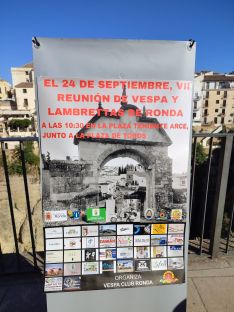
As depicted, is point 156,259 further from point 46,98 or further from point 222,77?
point 222,77

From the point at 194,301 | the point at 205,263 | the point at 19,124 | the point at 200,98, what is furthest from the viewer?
the point at 200,98

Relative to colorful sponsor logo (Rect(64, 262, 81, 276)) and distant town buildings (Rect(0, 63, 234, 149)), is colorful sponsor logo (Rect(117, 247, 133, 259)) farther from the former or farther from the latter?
distant town buildings (Rect(0, 63, 234, 149))

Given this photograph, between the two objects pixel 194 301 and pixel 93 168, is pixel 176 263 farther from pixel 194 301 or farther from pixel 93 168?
pixel 93 168

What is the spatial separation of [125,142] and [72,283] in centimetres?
134

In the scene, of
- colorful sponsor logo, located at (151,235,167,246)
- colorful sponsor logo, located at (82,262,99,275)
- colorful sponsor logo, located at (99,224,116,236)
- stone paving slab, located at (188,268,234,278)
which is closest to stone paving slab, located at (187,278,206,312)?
stone paving slab, located at (188,268,234,278)

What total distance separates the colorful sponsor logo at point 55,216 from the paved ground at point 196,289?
1.15 metres

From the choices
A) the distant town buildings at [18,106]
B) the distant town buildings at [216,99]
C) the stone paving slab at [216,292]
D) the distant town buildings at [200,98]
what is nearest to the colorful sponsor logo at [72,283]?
the stone paving slab at [216,292]

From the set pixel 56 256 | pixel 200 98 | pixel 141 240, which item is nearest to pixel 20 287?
pixel 56 256

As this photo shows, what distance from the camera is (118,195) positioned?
1911 mm

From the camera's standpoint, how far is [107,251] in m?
2.01

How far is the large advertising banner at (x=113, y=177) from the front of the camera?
5.67ft

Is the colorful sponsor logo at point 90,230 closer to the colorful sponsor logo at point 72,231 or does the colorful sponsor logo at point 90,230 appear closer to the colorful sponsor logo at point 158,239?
the colorful sponsor logo at point 72,231

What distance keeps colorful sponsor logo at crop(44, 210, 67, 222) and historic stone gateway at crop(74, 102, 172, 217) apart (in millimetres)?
330

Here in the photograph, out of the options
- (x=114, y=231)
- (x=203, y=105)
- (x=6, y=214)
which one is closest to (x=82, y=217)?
(x=114, y=231)
